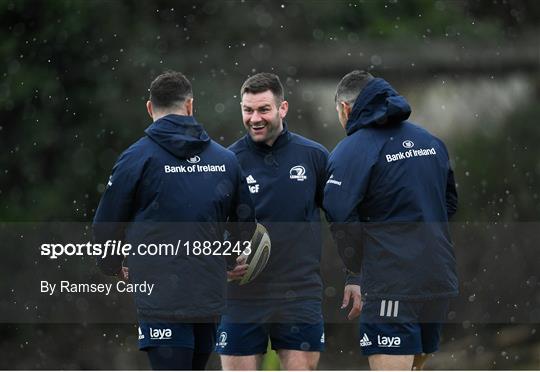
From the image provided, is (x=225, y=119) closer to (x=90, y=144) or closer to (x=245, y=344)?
(x=90, y=144)

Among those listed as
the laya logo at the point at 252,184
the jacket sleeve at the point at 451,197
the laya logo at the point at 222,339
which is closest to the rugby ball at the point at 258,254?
the laya logo at the point at 252,184

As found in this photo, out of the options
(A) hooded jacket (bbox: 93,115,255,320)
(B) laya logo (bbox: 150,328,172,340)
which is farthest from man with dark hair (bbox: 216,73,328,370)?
(B) laya logo (bbox: 150,328,172,340)

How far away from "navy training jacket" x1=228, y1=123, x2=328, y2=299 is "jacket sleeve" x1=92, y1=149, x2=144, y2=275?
→ 0.95m

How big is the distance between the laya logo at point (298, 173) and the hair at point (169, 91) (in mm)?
926

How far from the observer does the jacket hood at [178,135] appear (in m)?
5.35

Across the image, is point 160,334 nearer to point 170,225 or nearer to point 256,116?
point 170,225

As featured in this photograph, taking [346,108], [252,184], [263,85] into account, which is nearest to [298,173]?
[252,184]

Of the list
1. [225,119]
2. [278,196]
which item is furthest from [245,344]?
[225,119]

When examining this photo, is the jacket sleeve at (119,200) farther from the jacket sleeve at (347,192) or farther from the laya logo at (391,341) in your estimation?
the laya logo at (391,341)

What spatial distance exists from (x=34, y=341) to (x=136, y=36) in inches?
116

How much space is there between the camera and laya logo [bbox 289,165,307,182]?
6141 millimetres

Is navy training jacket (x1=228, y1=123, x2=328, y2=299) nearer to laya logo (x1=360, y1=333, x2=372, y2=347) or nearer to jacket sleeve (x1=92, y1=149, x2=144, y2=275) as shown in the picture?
laya logo (x1=360, y1=333, x2=372, y2=347)

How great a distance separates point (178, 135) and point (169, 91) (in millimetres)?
211

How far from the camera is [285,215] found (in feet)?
19.9
